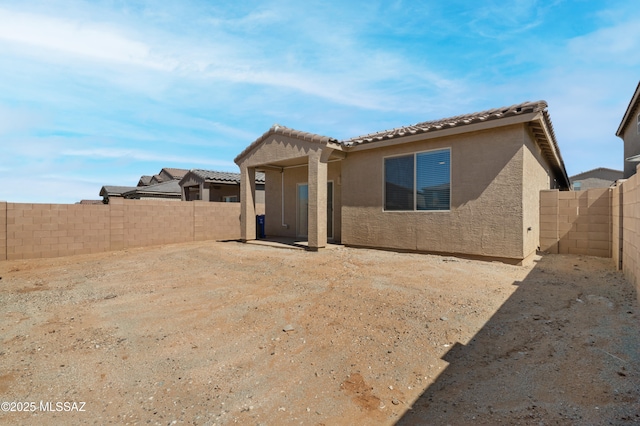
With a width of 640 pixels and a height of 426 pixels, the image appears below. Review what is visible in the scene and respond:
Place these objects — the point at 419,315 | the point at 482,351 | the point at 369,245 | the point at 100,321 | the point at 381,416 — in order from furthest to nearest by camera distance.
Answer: the point at 369,245
the point at 100,321
the point at 419,315
the point at 482,351
the point at 381,416

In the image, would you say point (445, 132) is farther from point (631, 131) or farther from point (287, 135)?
point (631, 131)

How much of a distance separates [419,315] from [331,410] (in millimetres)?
2035

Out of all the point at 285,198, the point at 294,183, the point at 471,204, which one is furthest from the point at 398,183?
the point at 285,198

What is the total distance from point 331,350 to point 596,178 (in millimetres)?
41400

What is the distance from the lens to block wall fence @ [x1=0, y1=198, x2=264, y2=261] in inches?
388

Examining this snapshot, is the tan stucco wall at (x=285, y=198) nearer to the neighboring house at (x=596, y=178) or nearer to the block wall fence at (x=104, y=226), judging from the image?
the block wall fence at (x=104, y=226)

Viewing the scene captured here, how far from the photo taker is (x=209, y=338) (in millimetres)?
4008

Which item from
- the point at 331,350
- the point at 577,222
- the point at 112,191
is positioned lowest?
the point at 331,350

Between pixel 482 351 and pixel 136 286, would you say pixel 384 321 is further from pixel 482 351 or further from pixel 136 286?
pixel 136 286

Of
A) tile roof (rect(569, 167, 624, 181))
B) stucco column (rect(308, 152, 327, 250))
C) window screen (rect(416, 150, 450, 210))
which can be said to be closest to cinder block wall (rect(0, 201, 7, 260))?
stucco column (rect(308, 152, 327, 250))

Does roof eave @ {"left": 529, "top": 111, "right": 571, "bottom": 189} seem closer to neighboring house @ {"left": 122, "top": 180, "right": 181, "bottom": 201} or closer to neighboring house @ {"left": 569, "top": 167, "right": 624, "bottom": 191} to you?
neighboring house @ {"left": 122, "top": 180, "right": 181, "bottom": 201}

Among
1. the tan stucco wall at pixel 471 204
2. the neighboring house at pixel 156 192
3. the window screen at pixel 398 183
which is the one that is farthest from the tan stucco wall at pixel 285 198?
the neighboring house at pixel 156 192

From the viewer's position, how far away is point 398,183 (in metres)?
9.23

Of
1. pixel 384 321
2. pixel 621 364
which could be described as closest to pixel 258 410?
pixel 384 321
